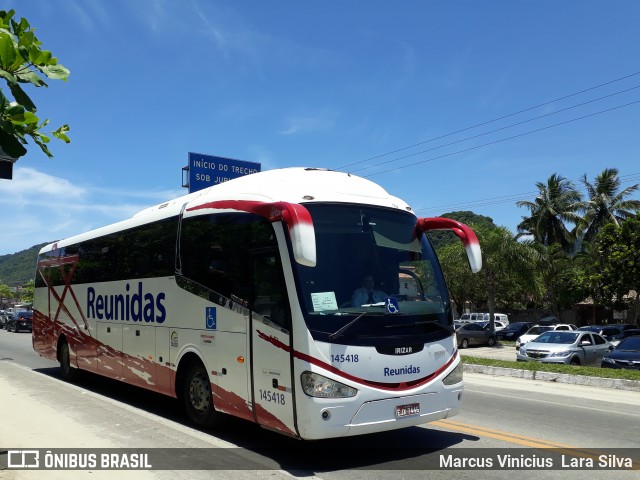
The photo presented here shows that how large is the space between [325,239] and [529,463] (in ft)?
11.1

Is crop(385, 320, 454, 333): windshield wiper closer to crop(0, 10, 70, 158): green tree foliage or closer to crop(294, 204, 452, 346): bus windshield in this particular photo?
crop(294, 204, 452, 346): bus windshield

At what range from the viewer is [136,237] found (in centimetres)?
1037

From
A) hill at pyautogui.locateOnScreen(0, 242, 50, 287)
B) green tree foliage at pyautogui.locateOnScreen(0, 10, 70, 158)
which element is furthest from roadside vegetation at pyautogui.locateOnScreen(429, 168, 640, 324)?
hill at pyautogui.locateOnScreen(0, 242, 50, 287)

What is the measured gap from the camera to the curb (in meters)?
13.4

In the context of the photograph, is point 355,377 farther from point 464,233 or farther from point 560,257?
point 560,257

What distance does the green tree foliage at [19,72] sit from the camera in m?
3.87

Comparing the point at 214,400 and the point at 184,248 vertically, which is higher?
the point at 184,248

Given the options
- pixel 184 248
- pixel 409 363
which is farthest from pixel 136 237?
pixel 409 363

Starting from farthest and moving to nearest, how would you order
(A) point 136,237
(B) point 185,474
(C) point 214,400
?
(A) point 136,237, (C) point 214,400, (B) point 185,474

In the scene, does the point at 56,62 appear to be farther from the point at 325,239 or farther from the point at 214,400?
the point at 214,400

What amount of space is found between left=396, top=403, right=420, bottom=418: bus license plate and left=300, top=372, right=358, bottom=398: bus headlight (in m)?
0.73

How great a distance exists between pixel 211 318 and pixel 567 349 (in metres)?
15.4

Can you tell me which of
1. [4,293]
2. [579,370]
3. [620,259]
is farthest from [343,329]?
[4,293]

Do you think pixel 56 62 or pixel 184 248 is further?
pixel 184 248
